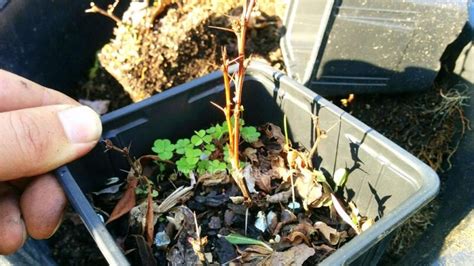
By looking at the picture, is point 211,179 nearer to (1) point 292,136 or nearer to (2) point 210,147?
(2) point 210,147

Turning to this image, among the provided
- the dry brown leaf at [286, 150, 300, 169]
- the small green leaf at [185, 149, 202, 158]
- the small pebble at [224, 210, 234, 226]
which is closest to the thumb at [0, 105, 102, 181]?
the small green leaf at [185, 149, 202, 158]

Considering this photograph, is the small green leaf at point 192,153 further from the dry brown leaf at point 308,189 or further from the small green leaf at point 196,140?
the dry brown leaf at point 308,189

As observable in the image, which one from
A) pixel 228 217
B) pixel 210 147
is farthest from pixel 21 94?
pixel 228 217

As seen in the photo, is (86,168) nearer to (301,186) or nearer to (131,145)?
(131,145)

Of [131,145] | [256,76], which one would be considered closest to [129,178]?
[131,145]

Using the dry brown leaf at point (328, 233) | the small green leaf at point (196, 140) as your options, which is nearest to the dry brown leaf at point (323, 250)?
→ the dry brown leaf at point (328, 233)
